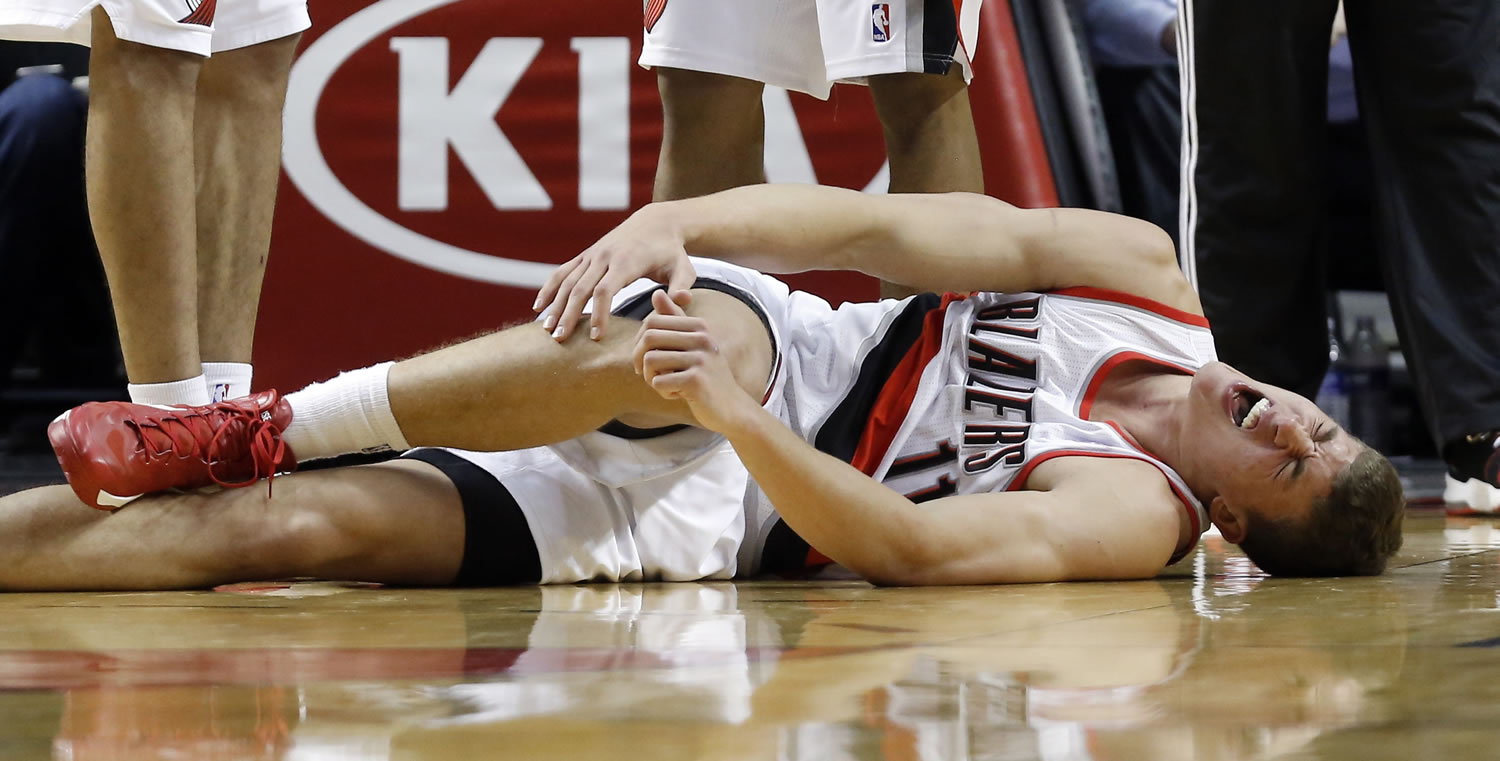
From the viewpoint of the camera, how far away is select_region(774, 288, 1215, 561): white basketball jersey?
1.56 m

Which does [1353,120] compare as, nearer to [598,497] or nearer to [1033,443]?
[1033,443]

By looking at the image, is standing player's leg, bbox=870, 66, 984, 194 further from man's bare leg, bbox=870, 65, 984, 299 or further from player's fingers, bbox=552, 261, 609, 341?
player's fingers, bbox=552, 261, 609, 341

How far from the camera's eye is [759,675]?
870 mm

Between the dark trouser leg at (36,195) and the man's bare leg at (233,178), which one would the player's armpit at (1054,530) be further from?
the dark trouser leg at (36,195)

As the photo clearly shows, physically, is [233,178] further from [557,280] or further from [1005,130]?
[1005,130]

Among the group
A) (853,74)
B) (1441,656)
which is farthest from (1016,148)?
(1441,656)

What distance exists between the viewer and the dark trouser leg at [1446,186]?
2.33 m

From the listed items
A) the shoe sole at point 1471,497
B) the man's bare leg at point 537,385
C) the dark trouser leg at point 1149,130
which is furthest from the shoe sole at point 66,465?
the dark trouser leg at point 1149,130

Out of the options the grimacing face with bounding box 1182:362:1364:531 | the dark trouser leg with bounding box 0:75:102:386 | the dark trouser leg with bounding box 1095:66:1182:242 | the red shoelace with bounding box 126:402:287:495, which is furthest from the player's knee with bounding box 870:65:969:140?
the dark trouser leg with bounding box 0:75:102:386

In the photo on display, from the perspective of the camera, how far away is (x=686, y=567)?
1.55 metres

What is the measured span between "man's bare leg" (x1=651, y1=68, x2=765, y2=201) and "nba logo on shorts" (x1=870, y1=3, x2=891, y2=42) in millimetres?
209

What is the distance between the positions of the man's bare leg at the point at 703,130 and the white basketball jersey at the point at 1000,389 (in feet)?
1.75

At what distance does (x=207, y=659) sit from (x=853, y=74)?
1328 mm

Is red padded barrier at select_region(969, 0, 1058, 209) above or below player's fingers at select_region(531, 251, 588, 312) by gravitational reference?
above
